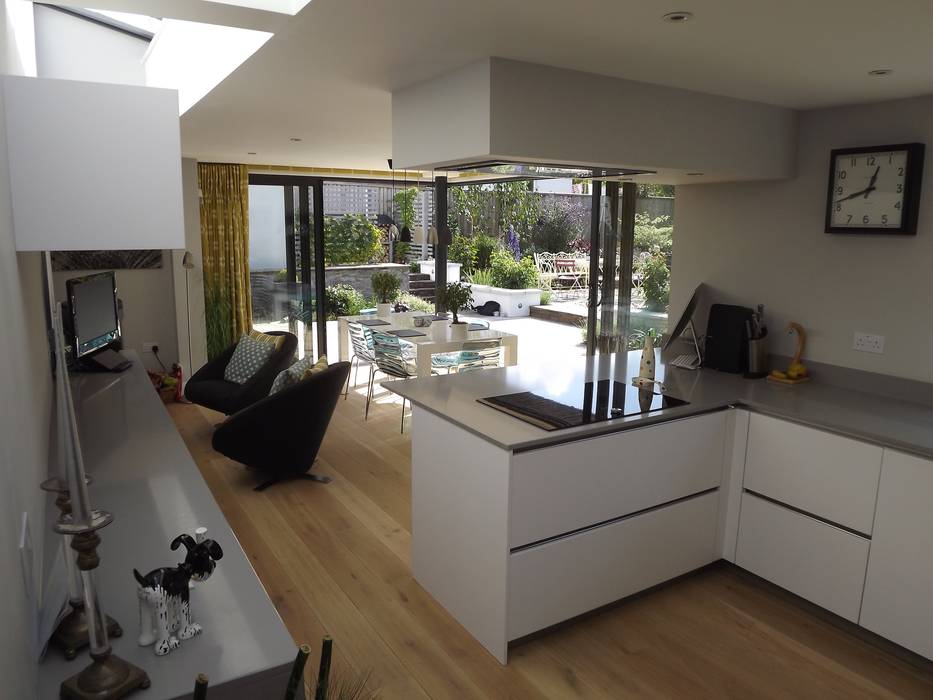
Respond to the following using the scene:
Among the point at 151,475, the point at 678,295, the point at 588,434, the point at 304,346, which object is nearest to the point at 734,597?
the point at 588,434

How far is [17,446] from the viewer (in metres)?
1.43

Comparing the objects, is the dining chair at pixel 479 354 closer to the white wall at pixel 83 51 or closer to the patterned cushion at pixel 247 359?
the patterned cushion at pixel 247 359

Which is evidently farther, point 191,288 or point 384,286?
point 384,286

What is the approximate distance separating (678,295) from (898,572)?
6.68 feet

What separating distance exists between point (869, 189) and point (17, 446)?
3492 millimetres

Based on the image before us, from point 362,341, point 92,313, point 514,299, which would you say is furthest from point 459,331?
point 514,299

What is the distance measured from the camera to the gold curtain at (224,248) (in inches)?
275

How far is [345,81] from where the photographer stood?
2.92 meters

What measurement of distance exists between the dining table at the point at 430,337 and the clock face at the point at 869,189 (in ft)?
9.53

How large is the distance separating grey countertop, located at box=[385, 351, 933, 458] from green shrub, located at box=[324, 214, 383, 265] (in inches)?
195

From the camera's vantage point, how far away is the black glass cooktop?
2.75 metres

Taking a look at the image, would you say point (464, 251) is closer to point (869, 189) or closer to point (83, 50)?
point (83, 50)

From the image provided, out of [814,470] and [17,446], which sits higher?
[17,446]

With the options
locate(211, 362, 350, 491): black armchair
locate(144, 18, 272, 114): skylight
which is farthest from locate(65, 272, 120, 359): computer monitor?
locate(144, 18, 272, 114): skylight
